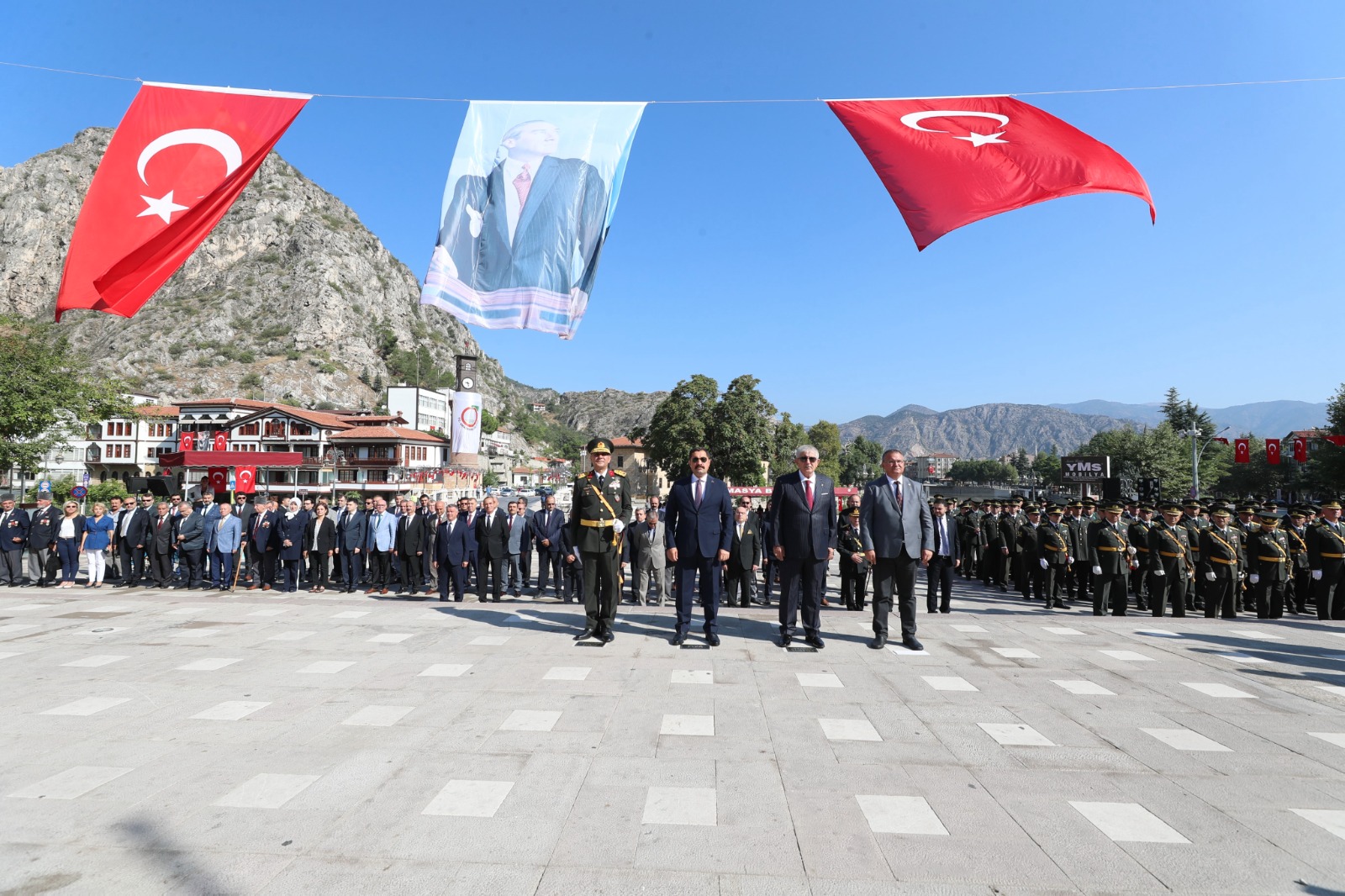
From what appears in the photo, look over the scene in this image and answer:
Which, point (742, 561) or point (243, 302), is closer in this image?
point (742, 561)

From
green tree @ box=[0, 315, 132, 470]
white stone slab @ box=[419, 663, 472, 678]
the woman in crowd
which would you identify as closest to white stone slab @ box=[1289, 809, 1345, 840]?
white stone slab @ box=[419, 663, 472, 678]

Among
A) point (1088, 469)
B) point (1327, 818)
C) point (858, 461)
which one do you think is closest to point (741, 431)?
point (1088, 469)

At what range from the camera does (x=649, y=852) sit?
117 inches

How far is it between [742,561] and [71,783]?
28.9ft

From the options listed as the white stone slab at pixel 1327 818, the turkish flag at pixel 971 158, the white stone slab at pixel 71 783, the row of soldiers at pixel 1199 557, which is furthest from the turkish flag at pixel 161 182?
the row of soldiers at pixel 1199 557

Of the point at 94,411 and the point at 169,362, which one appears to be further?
the point at 169,362

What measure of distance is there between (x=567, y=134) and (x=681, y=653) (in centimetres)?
582

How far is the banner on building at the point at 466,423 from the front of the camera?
88.9m

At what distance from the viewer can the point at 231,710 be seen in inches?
196

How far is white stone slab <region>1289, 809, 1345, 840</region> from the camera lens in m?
3.20

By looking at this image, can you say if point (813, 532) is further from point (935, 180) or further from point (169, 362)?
point (169, 362)

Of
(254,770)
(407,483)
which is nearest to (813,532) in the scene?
(254,770)

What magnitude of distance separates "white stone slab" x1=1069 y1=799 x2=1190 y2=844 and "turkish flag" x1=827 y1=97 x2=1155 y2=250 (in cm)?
550

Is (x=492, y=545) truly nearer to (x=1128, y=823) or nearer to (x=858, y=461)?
(x=1128, y=823)
